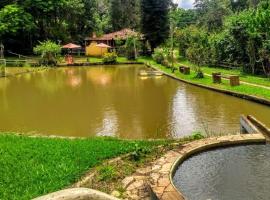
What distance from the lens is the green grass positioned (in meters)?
7.62

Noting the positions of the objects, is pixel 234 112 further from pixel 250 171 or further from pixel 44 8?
pixel 44 8

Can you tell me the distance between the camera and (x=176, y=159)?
8852mm

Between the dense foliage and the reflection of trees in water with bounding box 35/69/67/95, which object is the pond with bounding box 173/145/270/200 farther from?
the dense foliage

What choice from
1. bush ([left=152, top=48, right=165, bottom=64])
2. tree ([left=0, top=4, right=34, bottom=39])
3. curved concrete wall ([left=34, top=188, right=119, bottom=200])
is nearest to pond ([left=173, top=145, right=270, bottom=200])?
curved concrete wall ([left=34, top=188, right=119, bottom=200])

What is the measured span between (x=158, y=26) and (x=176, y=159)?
1689 inches

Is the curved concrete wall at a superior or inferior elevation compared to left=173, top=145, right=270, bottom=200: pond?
superior

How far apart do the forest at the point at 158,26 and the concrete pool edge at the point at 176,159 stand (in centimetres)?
1674

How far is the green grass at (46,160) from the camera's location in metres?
7.62

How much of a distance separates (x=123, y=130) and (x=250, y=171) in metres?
6.51

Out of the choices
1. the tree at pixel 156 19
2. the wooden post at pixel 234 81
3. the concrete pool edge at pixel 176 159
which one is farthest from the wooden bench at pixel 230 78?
the tree at pixel 156 19

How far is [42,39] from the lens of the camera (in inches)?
2190

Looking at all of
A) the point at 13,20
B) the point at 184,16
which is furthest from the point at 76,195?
the point at 184,16

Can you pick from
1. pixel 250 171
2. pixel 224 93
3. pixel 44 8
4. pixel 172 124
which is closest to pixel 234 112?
pixel 172 124

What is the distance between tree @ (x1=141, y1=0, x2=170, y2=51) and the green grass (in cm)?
4052
